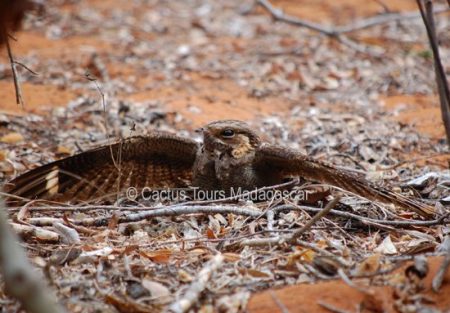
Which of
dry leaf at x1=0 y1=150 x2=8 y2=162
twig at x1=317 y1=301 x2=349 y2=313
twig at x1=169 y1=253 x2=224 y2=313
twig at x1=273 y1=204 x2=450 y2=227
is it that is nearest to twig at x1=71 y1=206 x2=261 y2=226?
twig at x1=273 y1=204 x2=450 y2=227

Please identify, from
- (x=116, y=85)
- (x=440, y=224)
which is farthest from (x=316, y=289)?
(x=116, y=85)

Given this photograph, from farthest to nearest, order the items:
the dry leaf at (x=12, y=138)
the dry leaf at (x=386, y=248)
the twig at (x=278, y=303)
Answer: the dry leaf at (x=12, y=138), the dry leaf at (x=386, y=248), the twig at (x=278, y=303)

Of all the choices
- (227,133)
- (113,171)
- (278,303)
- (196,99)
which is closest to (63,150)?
(113,171)

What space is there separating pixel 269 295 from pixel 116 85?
16.3ft

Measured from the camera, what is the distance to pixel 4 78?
7.29 m

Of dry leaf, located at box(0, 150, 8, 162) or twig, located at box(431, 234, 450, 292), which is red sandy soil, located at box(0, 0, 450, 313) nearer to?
dry leaf, located at box(0, 150, 8, 162)

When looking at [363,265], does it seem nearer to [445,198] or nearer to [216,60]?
[445,198]

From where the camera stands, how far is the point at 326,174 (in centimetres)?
392

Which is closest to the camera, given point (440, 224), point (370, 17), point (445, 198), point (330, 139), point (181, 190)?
point (440, 224)

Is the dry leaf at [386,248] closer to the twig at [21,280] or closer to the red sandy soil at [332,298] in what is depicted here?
the red sandy soil at [332,298]

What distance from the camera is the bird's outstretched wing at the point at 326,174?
373 cm

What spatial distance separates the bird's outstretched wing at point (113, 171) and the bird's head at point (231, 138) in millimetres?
237

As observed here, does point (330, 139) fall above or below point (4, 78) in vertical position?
below

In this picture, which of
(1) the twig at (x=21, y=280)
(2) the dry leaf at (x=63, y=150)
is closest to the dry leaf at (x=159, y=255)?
(1) the twig at (x=21, y=280)
